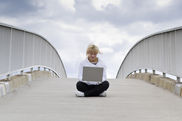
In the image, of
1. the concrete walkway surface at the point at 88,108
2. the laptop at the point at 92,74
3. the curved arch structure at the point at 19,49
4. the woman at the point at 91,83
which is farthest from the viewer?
the curved arch structure at the point at 19,49

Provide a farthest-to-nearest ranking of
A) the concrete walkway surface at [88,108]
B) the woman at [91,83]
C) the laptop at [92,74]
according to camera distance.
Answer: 1. the woman at [91,83]
2. the laptop at [92,74]
3. the concrete walkway surface at [88,108]

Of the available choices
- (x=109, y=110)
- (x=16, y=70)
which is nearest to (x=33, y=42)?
(x=16, y=70)

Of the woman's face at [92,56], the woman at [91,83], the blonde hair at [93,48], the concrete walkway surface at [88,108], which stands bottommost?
the concrete walkway surface at [88,108]

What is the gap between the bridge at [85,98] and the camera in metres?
5.46

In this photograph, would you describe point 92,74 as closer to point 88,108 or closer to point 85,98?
point 85,98

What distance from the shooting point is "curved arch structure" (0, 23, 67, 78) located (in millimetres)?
8658

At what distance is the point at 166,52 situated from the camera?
998 centimetres

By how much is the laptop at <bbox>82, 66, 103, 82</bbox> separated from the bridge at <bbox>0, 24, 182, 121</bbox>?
0.40 m

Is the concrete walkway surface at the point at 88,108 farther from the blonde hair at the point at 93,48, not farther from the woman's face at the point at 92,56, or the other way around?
the blonde hair at the point at 93,48

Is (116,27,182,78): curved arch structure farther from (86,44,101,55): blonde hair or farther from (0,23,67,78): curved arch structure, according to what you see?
(0,23,67,78): curved arch structure

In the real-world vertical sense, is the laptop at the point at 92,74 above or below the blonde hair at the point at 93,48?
below

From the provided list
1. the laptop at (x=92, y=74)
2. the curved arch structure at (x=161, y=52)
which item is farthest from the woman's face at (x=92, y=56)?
the curved arch structure at (x=161, y=52)

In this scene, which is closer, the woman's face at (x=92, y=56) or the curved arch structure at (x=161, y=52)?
the woman's face at (x=92, y=56)

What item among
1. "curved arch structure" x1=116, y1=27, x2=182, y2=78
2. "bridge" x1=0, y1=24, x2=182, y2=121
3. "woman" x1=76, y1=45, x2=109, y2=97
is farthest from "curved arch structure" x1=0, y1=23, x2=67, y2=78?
"curved arch structure" x1=116, y1=27, x2=182, y2=78
